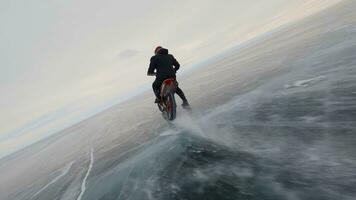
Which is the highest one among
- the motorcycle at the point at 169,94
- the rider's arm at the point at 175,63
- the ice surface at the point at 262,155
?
the rider's arm at the point at 175,63

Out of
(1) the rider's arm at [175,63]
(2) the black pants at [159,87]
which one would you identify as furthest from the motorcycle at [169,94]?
(1) the rider's arm at [175,63]

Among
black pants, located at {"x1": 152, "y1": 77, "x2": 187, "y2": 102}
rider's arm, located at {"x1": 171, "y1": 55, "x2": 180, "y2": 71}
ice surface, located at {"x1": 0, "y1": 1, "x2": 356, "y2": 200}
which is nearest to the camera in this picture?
ice surface, located at {"x1": 0, "y1": 1, "x2": 356, "y2": 200}

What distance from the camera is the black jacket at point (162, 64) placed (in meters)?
13.2

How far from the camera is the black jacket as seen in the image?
13.2 metres

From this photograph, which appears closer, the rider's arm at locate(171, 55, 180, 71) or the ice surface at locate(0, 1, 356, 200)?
the ice surface at locate(0, 1, 356, 200)

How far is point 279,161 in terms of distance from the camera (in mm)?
5359

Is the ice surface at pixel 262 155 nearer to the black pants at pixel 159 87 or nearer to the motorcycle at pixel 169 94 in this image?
the motorcycle at pixel 169 94

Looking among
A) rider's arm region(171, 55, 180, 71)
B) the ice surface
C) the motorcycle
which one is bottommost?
the ice surface

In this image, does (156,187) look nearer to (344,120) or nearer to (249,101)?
(344,120)

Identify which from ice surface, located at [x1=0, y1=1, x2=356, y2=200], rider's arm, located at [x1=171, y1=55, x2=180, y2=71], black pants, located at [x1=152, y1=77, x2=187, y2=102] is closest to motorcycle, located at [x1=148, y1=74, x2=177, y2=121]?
black pants, located at [x1=152, y1=77, x2=187, y2=102]

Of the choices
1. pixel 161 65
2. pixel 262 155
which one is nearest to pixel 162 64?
pixel 161 65

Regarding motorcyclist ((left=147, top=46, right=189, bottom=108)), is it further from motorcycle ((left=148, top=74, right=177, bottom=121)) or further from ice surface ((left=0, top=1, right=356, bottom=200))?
ice surface ((left=0, top=1, right=356, bottom=200))

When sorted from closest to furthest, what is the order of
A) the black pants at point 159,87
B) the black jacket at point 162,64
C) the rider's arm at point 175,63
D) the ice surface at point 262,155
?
the ice surface at point 262,155
the black jacket at point 162,64
the black pants at point 159,87
the rider's arm at point 175,63

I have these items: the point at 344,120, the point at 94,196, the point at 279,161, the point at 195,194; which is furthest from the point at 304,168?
the point at 94,196
